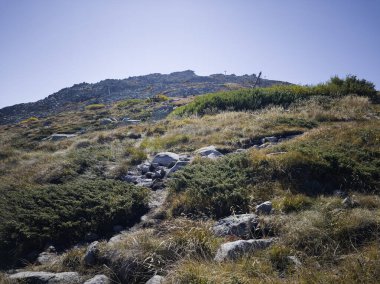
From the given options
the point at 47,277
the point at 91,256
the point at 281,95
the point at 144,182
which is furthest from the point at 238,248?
the point at 281,95

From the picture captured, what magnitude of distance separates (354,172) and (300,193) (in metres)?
1.43

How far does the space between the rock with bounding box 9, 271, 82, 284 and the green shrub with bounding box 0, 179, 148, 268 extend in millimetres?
1125

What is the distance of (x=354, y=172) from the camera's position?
6668 millimetres

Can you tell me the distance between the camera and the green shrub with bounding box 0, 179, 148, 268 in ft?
18.9

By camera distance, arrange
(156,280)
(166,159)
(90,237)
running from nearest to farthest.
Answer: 1. (156,280)
2. (90,237)
3. (166,159)

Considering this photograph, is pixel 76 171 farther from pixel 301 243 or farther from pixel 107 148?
pixel 301 243

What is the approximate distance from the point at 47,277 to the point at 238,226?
3080 mm

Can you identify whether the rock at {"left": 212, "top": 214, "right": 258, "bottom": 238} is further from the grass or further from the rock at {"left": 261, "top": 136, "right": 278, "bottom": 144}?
the grass

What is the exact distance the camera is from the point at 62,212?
642 centimetres

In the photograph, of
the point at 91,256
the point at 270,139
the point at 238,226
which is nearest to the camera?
the point at 91,256

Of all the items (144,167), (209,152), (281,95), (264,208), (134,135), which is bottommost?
(264,208)

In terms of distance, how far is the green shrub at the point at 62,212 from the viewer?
5746 millimetres

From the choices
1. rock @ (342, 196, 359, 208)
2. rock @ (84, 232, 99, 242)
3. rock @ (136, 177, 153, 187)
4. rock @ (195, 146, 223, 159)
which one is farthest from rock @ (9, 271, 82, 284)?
rock @ (195, 146, 223, 159)

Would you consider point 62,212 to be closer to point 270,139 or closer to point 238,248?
point 238,248
